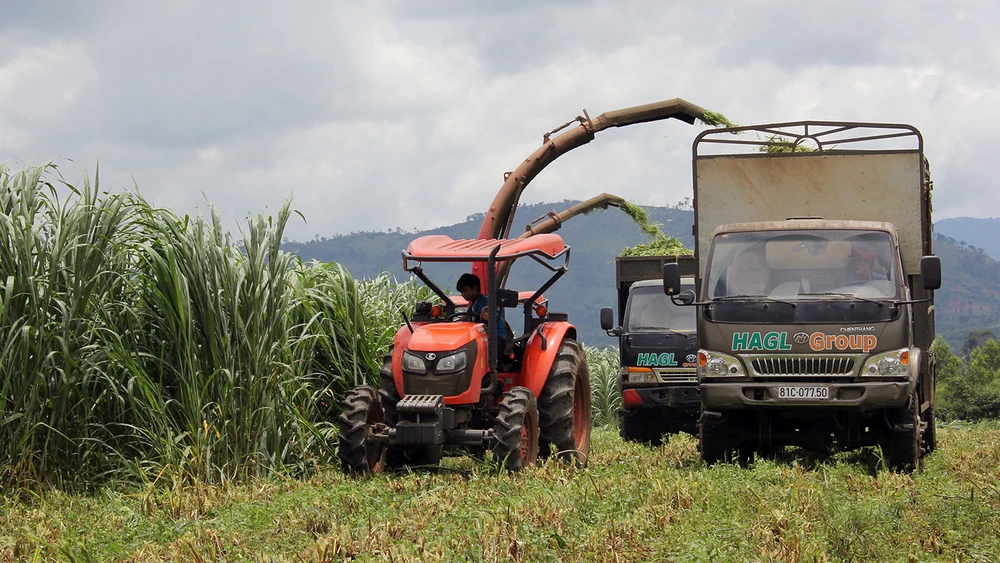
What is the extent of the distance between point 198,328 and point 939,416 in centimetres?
1963

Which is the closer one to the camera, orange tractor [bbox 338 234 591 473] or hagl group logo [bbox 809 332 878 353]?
orange tractor [bbox 338 234 591 473]

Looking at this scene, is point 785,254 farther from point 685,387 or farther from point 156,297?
point 156,297

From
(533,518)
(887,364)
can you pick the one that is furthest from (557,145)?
(533,518)

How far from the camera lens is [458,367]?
9055mm

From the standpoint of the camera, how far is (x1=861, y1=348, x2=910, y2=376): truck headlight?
9.12m

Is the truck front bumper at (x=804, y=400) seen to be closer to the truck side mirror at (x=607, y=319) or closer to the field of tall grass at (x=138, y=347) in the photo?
the field of tall grass at (x=138, y=347)

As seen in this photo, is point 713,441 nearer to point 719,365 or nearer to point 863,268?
point 719,365

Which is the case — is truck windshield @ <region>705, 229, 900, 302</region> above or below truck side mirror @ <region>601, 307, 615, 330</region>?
above

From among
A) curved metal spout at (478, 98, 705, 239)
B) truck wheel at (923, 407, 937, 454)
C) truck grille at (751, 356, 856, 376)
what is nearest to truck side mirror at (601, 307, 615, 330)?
curved metal spout at (478, 98, 705, 239)

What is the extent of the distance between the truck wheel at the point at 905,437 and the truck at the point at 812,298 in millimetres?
12

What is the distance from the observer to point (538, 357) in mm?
9977

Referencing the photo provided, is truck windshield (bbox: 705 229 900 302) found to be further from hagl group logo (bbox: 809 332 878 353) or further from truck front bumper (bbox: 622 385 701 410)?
truck front bumper (bbox: 622 385 701 410)

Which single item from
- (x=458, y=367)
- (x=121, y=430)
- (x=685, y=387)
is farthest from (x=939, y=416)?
(x=121, y=430)

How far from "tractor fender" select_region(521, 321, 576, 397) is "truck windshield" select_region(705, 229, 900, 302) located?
1483 millimetres
